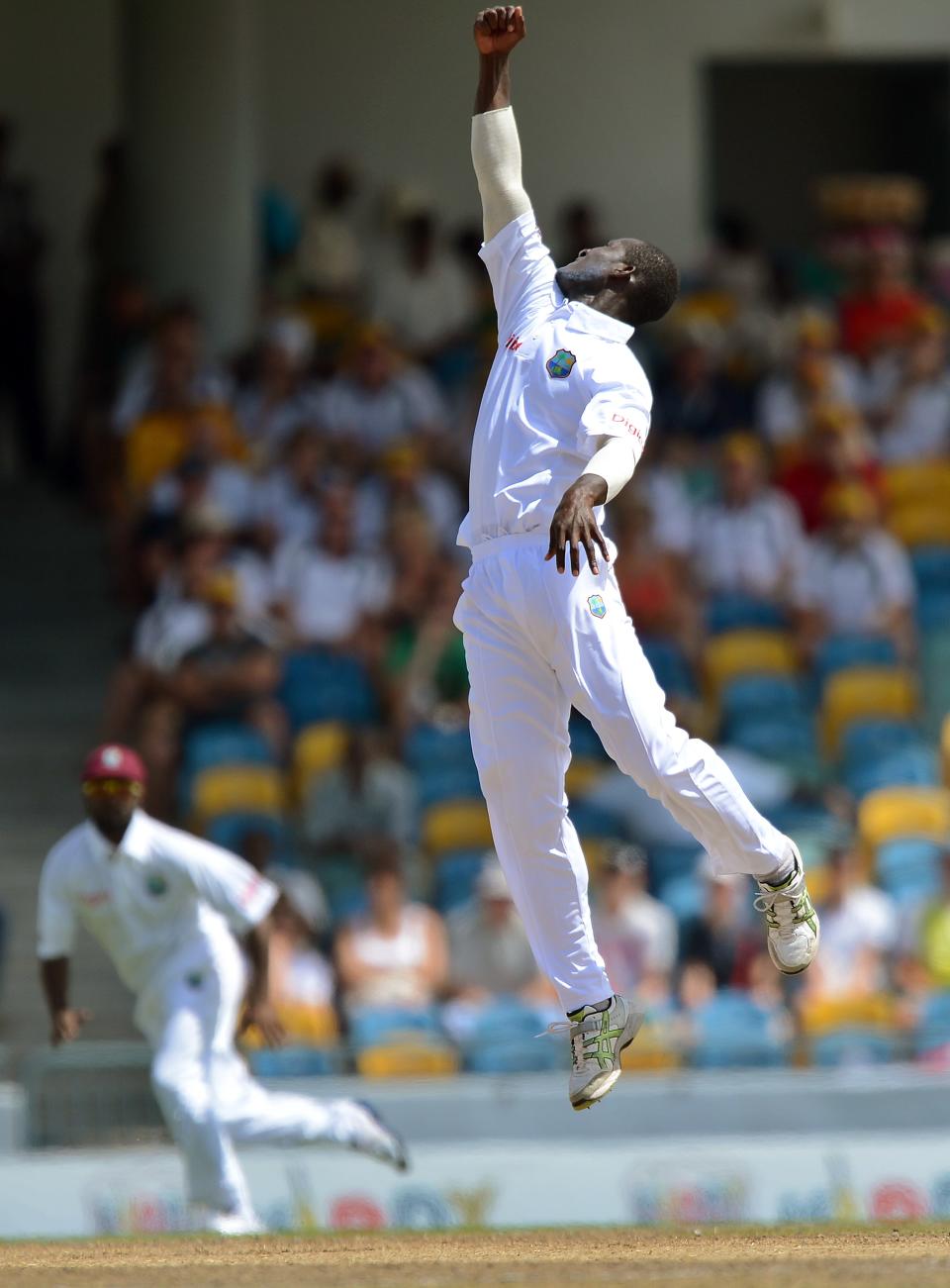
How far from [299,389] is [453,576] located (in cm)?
229

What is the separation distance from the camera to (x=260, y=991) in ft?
29.5

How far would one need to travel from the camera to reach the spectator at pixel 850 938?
1126cm

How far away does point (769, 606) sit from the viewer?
13938 mm

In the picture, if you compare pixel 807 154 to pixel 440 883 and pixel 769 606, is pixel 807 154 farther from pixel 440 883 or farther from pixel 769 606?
pixel 440 883

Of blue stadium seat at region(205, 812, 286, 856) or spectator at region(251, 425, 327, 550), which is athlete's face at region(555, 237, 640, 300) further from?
spectator at region(251, 425, 327, 550)

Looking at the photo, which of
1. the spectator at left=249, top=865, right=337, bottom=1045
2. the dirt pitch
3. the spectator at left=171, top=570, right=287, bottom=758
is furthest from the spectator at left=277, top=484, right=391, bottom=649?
the dirt pitch

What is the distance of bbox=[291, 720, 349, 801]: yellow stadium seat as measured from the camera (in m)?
12.4

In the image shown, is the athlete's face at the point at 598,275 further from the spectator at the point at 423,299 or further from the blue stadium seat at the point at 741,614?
the spectator at the point at 423,299

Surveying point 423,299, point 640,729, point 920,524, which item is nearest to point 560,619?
point 640,729

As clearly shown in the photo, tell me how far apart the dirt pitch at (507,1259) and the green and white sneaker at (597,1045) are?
429 mm

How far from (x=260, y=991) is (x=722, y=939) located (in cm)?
301

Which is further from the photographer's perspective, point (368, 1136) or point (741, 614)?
point (741, 614)

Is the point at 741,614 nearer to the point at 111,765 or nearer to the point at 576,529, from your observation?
the point at 111,765

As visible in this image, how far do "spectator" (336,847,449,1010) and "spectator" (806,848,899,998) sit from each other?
1749 mm
